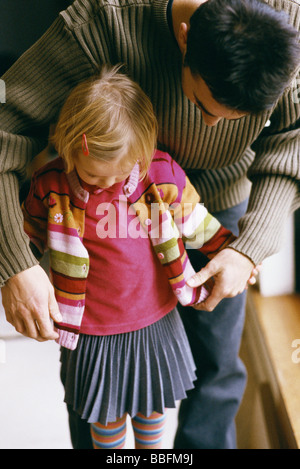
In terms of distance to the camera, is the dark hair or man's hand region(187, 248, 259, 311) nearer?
the dark hair

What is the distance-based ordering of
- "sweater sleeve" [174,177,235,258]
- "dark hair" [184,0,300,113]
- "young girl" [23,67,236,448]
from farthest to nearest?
"sweater sleeve" [174,177,235,258], "young girl" [23,67,236,448], "dark hair" [184,0,300,113]

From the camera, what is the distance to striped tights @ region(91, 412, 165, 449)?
3.05 ft

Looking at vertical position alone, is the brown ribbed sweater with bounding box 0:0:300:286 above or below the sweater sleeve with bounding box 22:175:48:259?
above

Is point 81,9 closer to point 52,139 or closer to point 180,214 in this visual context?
point 52,139

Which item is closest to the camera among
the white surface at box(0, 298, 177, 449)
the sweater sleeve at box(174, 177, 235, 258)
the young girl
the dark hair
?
the dark hair

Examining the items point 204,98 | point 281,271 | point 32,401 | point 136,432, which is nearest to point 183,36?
point 204,98

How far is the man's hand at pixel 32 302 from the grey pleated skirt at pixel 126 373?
94 millimetres

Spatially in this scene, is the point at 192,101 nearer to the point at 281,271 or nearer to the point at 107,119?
the point at 107,119

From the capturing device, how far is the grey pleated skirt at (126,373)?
0.85 metres

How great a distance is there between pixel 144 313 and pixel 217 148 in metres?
0.32

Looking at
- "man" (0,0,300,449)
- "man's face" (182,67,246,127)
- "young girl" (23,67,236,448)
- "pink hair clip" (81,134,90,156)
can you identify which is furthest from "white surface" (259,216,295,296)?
"pink hair clip" (81,134,90,156)

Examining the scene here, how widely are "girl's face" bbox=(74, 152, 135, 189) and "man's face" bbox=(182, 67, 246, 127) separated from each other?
14 centimetres

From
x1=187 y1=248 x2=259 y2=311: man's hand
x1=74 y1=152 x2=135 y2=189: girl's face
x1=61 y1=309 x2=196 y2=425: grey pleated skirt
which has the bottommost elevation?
x1=61 y1=309 x2=196 y2=425: grey pleated skirt

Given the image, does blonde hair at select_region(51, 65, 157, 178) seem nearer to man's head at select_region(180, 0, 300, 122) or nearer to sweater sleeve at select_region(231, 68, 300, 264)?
man's head at select_region(180, 0, 300, 122)
